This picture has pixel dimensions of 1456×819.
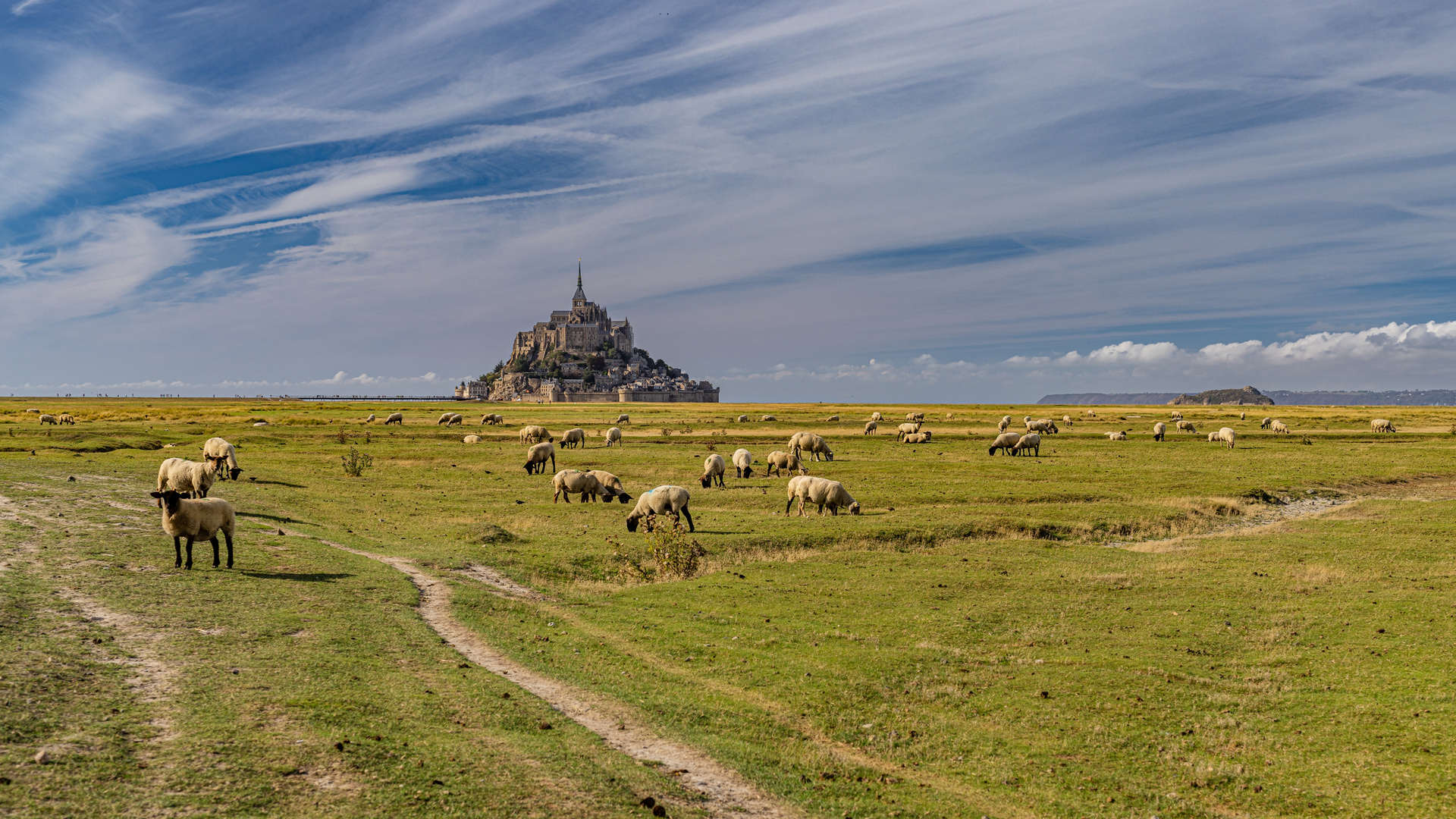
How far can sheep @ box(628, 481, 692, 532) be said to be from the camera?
26781mm

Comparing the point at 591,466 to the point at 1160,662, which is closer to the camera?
the point at 1160,662

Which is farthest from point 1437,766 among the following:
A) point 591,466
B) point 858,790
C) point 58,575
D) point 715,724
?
point 591,466

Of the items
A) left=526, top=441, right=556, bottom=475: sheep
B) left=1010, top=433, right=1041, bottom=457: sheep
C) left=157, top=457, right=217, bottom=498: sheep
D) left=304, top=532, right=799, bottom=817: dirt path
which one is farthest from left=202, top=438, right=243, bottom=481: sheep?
left=1010, top=433, right=1041, bottom=457: sheep

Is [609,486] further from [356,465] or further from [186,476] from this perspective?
[356,465]

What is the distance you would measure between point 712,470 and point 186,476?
21738 millimetres

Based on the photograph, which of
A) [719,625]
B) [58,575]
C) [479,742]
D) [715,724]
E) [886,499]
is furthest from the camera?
[886,499]

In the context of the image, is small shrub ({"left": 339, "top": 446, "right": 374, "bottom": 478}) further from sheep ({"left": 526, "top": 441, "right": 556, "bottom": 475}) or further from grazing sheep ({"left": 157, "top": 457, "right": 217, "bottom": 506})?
grazing sheep ({"left": 157, "top": 457, "right": 217, "bottom": 506})

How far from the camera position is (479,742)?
380 inches

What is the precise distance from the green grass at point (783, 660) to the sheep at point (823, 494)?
1.42 meters

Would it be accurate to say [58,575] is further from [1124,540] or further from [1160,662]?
[1124,540]

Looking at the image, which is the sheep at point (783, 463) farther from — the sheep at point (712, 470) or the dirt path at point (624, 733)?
the dirt path at point (624, 733)

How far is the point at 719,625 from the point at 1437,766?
11.5m

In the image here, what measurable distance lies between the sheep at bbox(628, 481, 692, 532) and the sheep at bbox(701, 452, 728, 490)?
34.1 feet

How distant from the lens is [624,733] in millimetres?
11055
